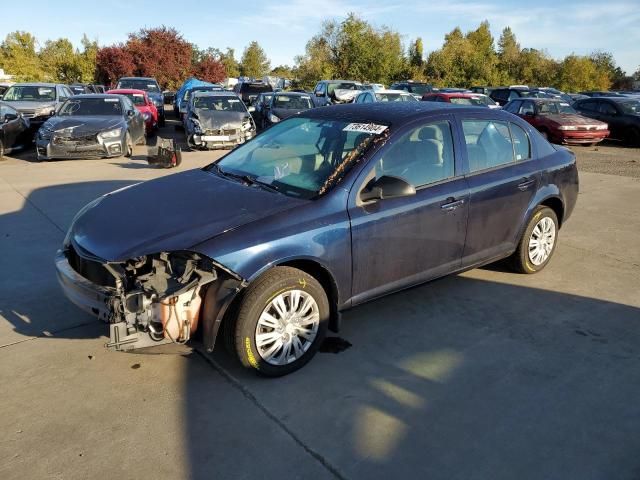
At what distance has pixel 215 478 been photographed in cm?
258

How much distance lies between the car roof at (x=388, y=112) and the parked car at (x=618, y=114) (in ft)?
50.7

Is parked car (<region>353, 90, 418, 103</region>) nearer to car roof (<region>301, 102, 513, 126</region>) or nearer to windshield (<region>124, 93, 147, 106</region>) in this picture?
windshield (<region>124, 93, 147, 106</region>)

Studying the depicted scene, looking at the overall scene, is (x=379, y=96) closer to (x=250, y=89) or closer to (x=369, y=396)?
(x=250, y=89)

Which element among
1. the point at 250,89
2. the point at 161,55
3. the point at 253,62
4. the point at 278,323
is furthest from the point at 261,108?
the point at 253,62

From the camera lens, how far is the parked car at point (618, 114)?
17422 mm

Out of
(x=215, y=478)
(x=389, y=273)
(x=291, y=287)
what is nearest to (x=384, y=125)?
(x=389, y=273)

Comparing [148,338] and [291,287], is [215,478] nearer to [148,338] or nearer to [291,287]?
[148,338]

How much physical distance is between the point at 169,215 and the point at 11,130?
436 inches

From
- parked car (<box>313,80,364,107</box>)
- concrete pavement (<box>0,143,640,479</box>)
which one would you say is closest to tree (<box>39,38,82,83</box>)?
parked car (<box>313,80,364,107</box>)

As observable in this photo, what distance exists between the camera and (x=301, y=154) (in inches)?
167

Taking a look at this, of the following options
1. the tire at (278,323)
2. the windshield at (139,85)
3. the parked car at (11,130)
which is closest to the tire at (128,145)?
the parked car at (11,130)

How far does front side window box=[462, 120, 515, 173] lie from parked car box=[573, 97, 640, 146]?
15290mm

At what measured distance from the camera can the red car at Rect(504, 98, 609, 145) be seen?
54.0 feet

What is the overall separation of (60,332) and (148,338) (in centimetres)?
126
